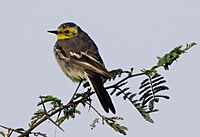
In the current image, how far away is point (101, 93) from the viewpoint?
476cm

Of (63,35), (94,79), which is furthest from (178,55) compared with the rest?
(63,35)

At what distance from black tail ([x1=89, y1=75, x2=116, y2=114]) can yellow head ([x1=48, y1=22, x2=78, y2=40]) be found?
2.17 meters

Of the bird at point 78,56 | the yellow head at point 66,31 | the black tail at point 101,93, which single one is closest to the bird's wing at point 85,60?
the bird at point 78,56

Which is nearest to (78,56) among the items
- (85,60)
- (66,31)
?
(85,60)

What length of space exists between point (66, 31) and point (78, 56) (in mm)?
1304

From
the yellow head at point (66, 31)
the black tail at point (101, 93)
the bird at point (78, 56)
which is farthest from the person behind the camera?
the yellow head at point (66, 31)

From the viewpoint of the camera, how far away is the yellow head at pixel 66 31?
7.65 meters

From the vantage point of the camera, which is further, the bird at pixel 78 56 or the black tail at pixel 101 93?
the bird at pixel 78 56

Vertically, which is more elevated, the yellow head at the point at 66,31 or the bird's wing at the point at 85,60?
the yellow head at the point at 66,31

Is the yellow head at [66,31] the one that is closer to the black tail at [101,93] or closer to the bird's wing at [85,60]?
the bird's wing at [85,60]

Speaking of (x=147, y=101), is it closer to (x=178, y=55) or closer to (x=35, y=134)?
(x=178, y=55)

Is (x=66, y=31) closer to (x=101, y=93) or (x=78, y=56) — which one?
(x=78, y=56)

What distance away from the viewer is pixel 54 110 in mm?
3207

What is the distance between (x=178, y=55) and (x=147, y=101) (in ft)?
1.10
